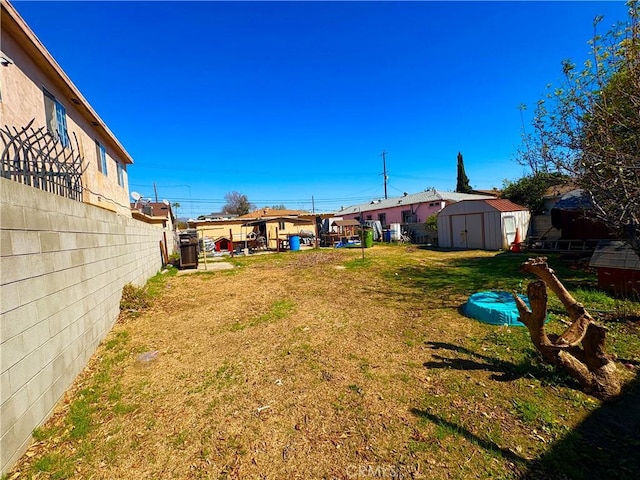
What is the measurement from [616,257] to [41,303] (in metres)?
9.57

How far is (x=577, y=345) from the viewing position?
3.01 m

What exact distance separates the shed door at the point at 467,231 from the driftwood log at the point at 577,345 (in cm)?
1418

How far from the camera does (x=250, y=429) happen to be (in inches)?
103

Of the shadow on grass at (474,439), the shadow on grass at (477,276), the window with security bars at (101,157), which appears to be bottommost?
the shadow on grass at (474,439)

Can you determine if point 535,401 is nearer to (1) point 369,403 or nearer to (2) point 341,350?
(1) point 369,403

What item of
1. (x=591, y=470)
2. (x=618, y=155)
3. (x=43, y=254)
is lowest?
(x=591, y=470)

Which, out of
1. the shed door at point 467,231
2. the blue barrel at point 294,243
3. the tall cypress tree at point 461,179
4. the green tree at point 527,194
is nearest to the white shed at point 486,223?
the shed door at point 467,231

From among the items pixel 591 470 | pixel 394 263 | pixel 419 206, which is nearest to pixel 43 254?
pixel 591 470

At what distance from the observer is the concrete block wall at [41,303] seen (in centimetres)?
226

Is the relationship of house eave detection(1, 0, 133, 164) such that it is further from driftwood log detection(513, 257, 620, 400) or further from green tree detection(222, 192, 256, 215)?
green tree detection(222, 192, 256, 215)

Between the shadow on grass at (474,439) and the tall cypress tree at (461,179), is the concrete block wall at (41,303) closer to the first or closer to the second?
the shadow on grass at (474,439)

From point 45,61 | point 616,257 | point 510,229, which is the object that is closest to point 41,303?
point 45,61

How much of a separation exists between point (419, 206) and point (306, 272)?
1968 cm

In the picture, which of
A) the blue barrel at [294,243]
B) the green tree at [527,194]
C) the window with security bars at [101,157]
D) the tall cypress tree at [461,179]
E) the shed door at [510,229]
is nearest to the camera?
the window with security bars at [101,157]
